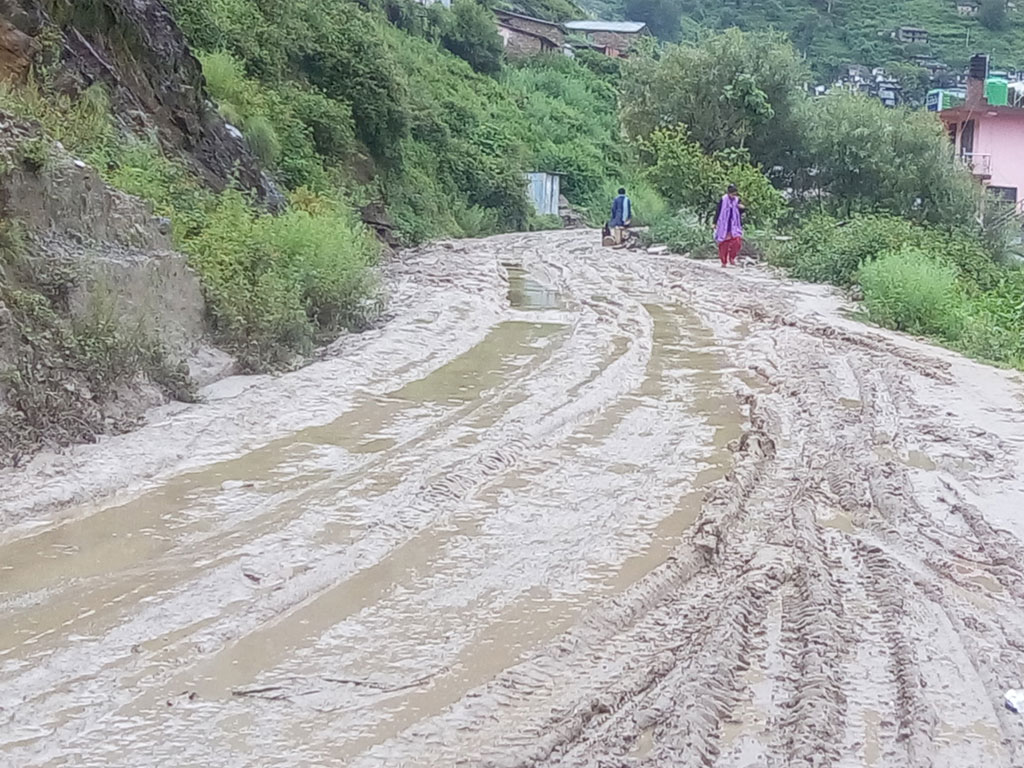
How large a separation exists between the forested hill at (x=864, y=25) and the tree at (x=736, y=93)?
46042 millimetres

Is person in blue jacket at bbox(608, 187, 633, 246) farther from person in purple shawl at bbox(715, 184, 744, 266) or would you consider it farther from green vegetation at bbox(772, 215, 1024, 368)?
green vegetation at bbox(772, 215, 1024, 368)

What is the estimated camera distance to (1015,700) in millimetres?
4012

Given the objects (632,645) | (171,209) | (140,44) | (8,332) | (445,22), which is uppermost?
(445,22)

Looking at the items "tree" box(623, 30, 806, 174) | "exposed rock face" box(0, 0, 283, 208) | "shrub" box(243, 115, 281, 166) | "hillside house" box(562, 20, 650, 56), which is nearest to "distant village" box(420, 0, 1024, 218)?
"tree" box(623, 30, 806, 174)

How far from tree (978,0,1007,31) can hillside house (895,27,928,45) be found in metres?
5.37

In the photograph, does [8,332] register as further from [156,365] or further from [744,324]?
[744,324]

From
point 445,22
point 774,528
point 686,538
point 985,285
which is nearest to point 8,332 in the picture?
point 686,538

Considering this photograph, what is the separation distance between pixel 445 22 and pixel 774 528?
46064 millimetres

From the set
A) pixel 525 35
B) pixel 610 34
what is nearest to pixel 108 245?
pixel 525 35

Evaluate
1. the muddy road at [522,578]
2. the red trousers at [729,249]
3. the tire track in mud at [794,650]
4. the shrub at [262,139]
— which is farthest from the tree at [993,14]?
the tire track in mud at [794,650]

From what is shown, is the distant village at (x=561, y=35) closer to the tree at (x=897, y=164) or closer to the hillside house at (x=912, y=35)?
the hillside house at (x=912, y=35)

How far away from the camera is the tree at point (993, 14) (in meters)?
80.7

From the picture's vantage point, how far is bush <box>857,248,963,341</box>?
14594 millimetres

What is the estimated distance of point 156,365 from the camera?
8.48 m
